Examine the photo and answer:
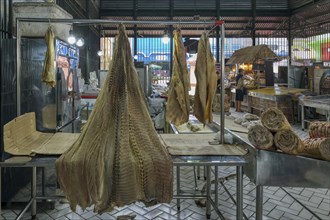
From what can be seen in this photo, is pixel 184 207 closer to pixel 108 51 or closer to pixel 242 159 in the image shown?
pixel 242 159

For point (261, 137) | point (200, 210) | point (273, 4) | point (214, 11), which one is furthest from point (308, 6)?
point (261, 137)

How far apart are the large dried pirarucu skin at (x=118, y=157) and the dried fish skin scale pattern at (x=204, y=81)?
28.0 inches

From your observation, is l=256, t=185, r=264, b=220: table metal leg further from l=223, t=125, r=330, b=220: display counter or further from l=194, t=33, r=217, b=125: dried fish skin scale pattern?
l=194, t=33, r=217, b=125: dried fish skin scale pattern

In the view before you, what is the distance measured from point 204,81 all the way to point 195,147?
0.59 m

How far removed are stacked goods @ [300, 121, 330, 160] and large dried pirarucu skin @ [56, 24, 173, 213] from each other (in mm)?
1064

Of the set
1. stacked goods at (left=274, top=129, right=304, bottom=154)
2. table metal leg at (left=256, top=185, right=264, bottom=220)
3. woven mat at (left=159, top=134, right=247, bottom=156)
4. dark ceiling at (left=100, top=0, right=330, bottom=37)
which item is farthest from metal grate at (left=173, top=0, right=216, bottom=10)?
table metal leg at (left=256, top=185, right=264, bottom=220)

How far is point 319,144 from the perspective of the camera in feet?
7.10

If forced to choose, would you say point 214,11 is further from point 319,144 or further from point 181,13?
point 319,144

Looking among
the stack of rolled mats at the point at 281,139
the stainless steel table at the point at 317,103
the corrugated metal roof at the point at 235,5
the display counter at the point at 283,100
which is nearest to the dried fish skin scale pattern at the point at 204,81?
Answer: the stack of rolled mats at the point at 281,139

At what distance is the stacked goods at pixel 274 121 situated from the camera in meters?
2.25

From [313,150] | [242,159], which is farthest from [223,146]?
[313,150]

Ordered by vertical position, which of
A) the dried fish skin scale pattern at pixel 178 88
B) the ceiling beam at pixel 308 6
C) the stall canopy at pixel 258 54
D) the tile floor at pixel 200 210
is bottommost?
the tile floor at pixel 200 210

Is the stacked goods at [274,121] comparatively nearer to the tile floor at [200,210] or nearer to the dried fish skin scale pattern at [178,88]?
the dried fish skin scale pattern at [178,88]

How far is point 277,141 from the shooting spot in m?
2.23
